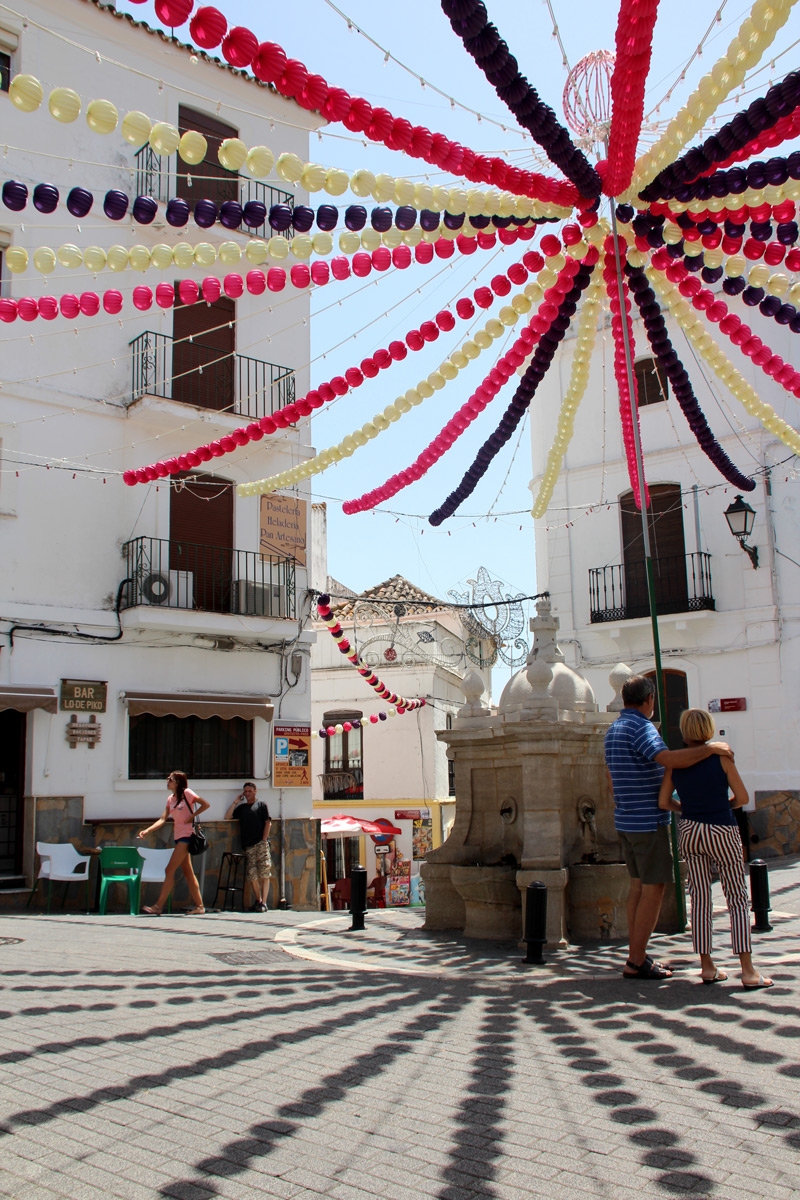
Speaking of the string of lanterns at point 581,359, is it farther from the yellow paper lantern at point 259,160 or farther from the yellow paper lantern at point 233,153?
the yellow paper lantern at point 233,153

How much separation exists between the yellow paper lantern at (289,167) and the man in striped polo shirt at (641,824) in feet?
14.8

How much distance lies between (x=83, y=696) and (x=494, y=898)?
27.1 ft

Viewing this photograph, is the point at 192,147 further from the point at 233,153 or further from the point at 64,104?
the point at 64,104

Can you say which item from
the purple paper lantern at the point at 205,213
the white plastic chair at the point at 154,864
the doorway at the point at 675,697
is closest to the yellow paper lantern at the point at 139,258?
the purple paper lantern at the point at 205,213

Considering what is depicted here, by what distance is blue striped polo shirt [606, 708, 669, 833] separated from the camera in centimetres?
629

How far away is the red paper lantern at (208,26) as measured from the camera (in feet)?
17.8

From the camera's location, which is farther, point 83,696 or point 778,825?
point 778,825

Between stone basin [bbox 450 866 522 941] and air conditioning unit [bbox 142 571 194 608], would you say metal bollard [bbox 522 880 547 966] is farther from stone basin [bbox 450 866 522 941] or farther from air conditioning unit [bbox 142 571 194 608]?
air conditioning unit [bbox 142 571 194 608]

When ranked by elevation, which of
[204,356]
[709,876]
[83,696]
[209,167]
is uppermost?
[209,167]

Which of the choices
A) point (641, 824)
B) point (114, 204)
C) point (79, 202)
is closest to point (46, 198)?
point (79, 202)

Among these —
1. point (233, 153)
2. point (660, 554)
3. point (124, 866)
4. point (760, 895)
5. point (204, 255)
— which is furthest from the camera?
point (660, 554)

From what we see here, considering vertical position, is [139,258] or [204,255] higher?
[204,255]

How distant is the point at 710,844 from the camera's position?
5863 millimetres

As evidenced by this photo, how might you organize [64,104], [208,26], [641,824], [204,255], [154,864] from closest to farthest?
[208,26] < [64,104] < [641,824] < [204,255] < [154,864]
